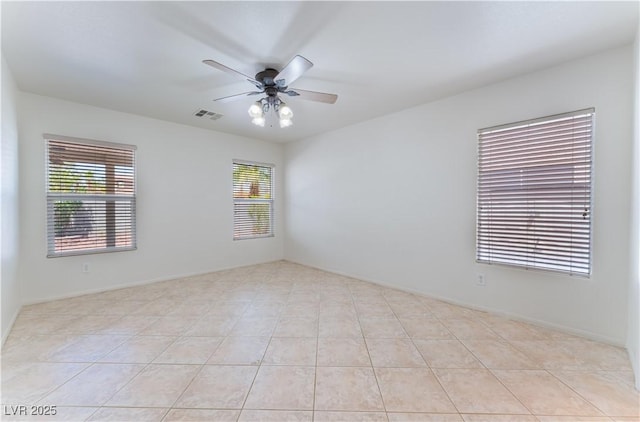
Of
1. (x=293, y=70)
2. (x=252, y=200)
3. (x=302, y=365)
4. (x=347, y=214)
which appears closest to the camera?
(x=302, y=365)

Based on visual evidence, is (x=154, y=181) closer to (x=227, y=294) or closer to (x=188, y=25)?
(x=227, y=294)

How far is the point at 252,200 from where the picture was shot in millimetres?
5172

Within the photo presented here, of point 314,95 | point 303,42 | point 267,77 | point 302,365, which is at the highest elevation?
point 303,42

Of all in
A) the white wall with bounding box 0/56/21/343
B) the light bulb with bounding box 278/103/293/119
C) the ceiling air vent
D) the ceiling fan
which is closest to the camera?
the ceiling fan

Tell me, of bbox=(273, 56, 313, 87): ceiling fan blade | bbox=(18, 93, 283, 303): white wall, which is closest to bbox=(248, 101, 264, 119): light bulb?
bbox=(273, 56, 313, 87): ceiling fan blade

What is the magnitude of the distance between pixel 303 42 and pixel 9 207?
10.6 ft

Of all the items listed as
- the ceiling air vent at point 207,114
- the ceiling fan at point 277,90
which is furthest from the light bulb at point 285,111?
the ceiling air vent at point 207,114

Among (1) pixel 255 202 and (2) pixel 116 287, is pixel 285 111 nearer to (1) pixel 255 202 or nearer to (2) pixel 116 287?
(1) pixel 255 202

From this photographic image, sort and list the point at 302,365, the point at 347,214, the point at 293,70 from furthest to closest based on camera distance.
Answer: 1. the point at 347,214
2. the point at 293,70
3. the point at 302,365

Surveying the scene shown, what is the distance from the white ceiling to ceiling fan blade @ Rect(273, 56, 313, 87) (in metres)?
0.23

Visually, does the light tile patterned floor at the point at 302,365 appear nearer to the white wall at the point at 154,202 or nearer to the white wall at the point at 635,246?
the white wall at the point at 635,246

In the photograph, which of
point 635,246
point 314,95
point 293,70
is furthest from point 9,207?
point 635,246

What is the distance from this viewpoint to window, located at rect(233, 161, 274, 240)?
496 centimetres

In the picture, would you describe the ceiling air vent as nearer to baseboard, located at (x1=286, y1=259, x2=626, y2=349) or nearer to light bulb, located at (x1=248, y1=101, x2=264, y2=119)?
light bulb, located at (x1=248, y1=101, x2=264, y2=119)
